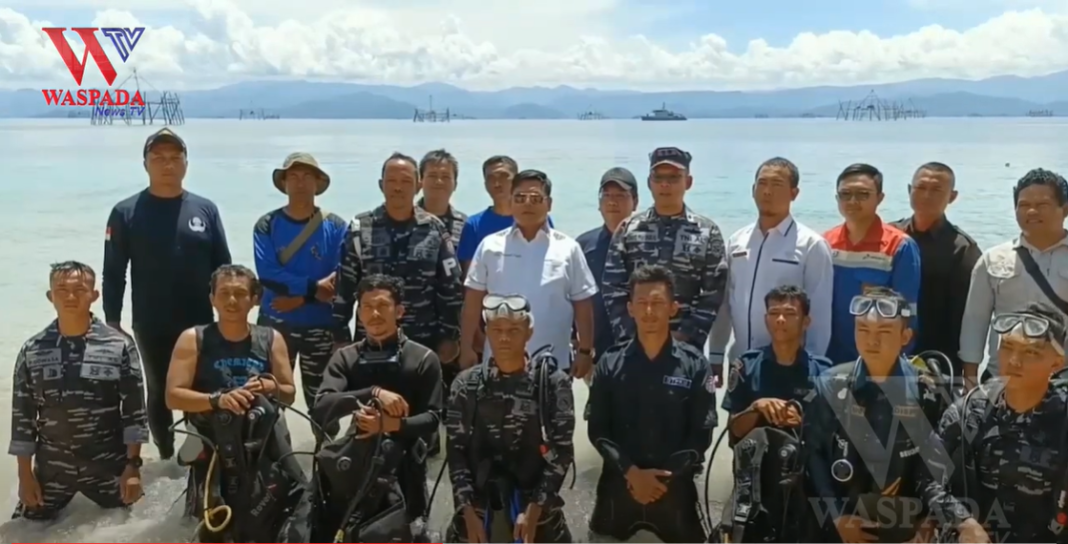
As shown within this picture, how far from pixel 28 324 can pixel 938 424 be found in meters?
11.2

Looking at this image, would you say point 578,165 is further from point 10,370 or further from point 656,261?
point 656,261

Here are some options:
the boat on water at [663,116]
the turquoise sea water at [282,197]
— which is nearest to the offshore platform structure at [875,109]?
the boat on water at [663,116]

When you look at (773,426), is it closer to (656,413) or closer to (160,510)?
(656,413)

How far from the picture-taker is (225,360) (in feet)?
13.9

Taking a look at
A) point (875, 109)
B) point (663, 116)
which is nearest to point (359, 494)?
point (663, 116)

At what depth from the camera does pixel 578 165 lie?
1582 inches

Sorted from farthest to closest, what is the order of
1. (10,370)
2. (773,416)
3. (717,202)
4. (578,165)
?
(578,165) → (717,202) → (10,370) → (773,416)

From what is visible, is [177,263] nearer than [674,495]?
No

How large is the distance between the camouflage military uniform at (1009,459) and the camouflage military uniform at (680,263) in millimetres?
1405

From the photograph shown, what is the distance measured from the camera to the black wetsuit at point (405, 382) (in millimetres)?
4094

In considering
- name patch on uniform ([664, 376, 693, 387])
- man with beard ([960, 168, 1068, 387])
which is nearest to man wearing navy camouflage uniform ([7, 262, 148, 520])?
name patch on uniform ([664, 376, 693, 387])

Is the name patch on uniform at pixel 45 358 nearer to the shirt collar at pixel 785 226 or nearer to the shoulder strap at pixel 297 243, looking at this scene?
the shoulder strap at pixel 297 243

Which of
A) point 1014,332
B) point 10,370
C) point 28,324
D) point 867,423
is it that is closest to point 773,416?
point 867,423

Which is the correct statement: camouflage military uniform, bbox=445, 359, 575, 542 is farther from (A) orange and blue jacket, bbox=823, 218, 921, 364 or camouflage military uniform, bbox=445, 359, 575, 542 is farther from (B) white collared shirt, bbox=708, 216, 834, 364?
(A) orange and blue jacket, bbox=823, 218, 921, 364
